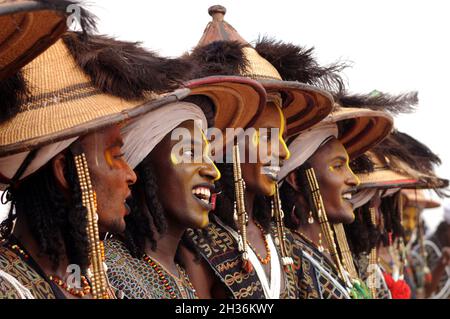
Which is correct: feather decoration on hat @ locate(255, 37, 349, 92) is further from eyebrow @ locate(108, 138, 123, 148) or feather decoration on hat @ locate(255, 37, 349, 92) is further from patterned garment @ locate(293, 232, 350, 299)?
eyebrow @ locate(108, 138, 123, 148)

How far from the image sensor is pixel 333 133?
6.80 meters

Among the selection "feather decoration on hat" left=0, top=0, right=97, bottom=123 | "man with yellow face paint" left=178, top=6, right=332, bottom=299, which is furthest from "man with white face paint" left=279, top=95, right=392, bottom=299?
"feather decoration on hat" left=0, top=0, right=97, bottom=123

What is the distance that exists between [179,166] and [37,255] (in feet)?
3.77

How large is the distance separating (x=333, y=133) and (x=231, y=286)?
6.15ft

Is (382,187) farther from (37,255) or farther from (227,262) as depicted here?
(37,255)

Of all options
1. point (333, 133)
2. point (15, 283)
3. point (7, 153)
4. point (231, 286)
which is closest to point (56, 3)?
point (7, 153)

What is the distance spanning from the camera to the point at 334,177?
22.4 feet

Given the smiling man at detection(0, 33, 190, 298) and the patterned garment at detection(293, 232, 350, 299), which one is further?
the patterned garment at detection(293, 232, 350, 299)

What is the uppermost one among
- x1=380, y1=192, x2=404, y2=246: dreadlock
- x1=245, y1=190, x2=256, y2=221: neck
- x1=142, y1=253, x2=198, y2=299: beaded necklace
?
x1=380, y1=192, x2=404, y2=246: dreadlock

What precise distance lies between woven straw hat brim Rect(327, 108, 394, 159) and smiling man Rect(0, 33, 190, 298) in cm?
280

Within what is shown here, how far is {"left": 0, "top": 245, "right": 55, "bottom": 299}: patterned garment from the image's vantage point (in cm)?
367

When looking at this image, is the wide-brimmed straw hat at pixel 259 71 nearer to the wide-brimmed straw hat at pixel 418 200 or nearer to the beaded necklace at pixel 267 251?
the beaded necklace at pixel 267 251

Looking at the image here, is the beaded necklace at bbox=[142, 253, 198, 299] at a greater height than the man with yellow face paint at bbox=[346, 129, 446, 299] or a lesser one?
lesser

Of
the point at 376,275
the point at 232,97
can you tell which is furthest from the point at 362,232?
the point at 232,97
